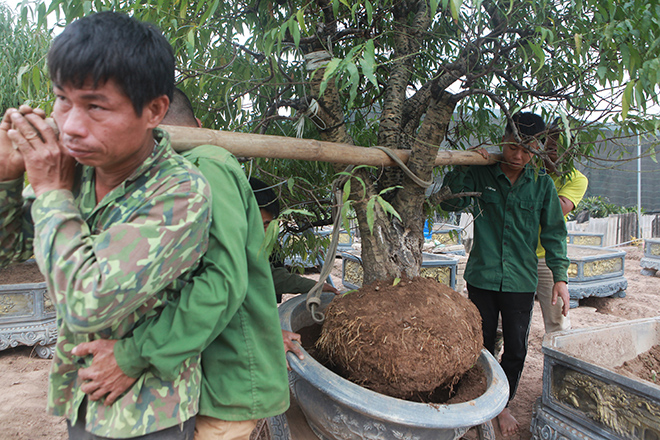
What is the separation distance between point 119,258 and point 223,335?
1.19 feet

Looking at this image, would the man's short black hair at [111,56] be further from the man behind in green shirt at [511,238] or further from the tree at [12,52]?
the tree at [12,52]

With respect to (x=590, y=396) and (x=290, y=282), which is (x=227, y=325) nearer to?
(x=290, y=282)

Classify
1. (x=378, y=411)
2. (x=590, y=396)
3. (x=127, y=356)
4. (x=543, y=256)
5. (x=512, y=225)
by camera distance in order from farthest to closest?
(x=543, y=256), (x=512, y=225), (x=590, y=396), (x=378, y=411), (x=127, y=356)

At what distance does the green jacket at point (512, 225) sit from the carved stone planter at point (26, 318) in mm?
3650

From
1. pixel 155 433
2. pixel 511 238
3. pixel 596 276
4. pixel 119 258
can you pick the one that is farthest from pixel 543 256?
pixel 596 276

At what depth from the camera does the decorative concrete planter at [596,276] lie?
5434 millimetres

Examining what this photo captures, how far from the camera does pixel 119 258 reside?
71 centimetres

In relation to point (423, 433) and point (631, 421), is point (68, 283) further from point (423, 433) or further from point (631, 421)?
point (631, 421)

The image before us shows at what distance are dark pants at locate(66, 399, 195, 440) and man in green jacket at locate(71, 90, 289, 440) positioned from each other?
1.7 inches

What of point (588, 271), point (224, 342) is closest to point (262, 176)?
point (224, 342)

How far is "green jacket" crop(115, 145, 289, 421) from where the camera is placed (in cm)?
82

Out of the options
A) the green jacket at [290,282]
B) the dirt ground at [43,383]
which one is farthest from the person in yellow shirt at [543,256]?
the green jacket at [290,282]

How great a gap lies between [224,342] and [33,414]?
2.62 metres

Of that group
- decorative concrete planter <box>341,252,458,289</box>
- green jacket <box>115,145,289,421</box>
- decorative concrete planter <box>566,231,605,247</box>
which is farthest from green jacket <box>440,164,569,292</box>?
decorative concrete planter <box>566,231,605,247</box>
